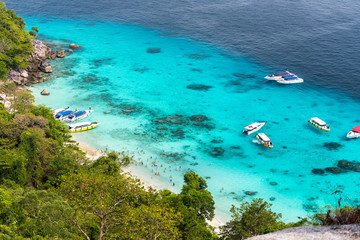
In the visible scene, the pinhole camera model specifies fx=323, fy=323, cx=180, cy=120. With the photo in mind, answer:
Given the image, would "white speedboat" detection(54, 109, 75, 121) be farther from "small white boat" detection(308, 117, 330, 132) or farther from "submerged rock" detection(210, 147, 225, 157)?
"small white boat" detection(308, 117, 330, 132)

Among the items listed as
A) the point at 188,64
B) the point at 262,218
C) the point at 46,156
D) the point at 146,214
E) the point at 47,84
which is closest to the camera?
the point at 146,214

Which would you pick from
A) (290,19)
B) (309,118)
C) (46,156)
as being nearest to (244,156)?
(309,118)

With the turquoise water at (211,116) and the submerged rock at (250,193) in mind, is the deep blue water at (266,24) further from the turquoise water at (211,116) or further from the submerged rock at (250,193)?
the submerged rock at (250,193)

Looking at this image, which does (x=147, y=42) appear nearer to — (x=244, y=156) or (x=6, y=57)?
(x=6, y=57)

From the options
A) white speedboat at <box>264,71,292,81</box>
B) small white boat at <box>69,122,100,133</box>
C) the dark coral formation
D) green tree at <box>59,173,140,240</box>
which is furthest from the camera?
white speedboat at <box>264,71,292,81</box>

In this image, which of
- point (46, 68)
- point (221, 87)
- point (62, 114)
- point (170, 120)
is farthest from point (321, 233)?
point (46, 68)

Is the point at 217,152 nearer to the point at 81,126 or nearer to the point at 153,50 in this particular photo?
the point at 81,126

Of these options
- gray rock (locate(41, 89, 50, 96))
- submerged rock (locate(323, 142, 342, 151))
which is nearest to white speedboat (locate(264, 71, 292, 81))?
submerged rock (locate(323, 142, 342, 151))
